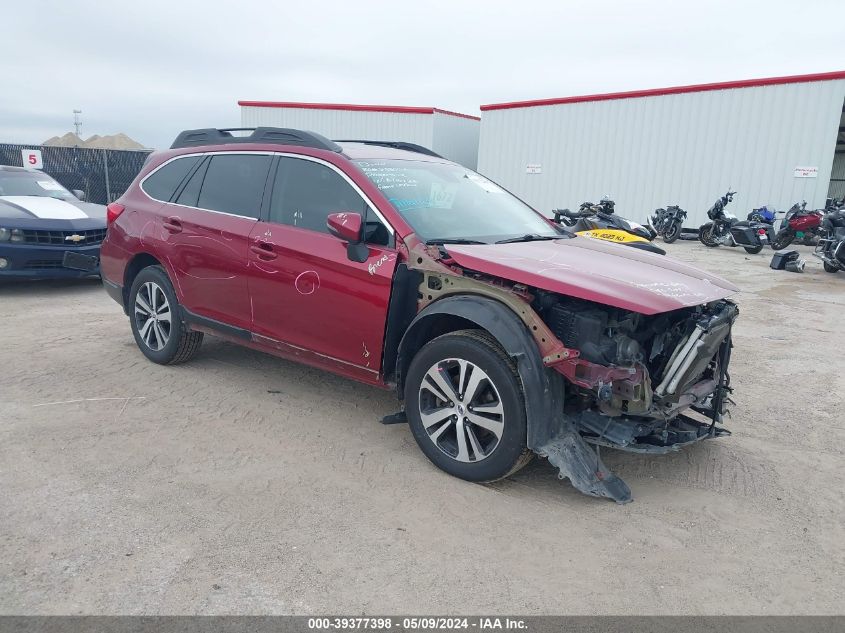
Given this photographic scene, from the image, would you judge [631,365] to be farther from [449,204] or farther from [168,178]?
[168,178]

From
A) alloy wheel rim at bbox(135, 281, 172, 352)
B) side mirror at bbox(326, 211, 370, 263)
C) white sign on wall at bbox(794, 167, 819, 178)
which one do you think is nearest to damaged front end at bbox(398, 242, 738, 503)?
side mirror at bbox(326, 211, 370, 263)

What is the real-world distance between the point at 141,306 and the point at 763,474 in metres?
4.65

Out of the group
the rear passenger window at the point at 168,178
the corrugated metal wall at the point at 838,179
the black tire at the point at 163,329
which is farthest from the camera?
the corrugated metal wall at the point at 838,179

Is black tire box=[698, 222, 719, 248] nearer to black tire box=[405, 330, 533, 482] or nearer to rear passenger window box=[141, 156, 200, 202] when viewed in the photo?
rear passenger window box=[141, 156, 200, 202]

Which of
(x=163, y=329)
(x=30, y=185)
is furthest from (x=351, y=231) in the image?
(x=30, y=185)

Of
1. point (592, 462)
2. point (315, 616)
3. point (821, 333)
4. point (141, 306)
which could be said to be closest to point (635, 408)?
point (592, 462)

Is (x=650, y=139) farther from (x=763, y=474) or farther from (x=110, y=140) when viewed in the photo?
(x=110, y=140)

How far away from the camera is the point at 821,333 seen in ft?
23.5

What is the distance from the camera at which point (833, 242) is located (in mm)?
11773

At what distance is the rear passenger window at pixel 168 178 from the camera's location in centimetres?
516

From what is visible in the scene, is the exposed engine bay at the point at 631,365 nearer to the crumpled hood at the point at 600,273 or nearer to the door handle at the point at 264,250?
the crumpled hood at the point at 600,273

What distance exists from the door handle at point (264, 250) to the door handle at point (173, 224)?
898 millimetres

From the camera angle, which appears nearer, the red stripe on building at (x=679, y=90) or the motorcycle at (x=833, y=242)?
the motorcycle at (x=833, y=242)

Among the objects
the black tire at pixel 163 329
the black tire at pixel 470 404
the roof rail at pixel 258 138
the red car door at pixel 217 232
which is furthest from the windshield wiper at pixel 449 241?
the black tire at pixel 163 329
